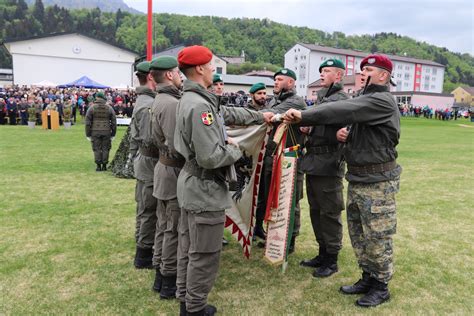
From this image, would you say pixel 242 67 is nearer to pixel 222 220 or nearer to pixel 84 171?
pixel 84 171

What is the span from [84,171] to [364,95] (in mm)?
8799

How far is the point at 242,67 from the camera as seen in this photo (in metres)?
100

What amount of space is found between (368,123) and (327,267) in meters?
1.91

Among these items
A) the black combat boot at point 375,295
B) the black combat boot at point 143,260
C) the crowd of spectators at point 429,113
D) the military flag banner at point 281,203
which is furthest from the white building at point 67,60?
the black combat boot at point 375,295

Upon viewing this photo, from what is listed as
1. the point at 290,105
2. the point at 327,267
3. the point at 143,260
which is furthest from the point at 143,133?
the point at 327,267

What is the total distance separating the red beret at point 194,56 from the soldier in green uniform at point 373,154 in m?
0.98

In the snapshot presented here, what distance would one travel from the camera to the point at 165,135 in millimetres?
3889

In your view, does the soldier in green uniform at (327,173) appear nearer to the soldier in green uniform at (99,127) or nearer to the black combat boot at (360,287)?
the black combat boot at (360,287)

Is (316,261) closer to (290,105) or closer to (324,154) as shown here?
(324,154)

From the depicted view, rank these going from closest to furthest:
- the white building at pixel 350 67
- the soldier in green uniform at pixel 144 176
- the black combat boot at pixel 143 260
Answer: the soldier in green uniform at pixel 144 176 → the black combat boot at pixel 143 260 → the white building at pixel 350 67

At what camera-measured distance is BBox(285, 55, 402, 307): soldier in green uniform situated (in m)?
3.67

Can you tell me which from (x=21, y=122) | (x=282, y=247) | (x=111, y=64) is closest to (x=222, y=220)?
(x=282, y=247)

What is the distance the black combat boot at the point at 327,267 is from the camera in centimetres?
462

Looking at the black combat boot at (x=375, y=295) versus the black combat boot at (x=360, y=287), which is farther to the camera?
the black combat boot at (x=360, y=287)
